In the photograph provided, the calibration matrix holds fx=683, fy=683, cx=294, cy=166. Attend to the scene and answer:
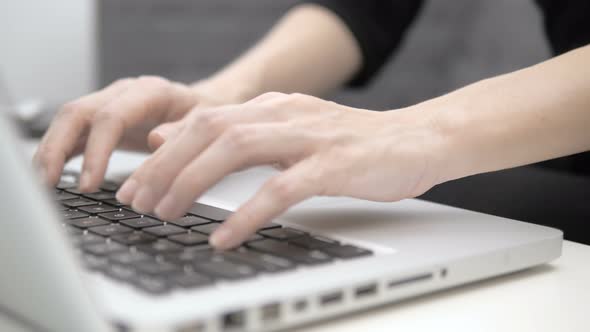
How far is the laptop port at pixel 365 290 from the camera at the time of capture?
1.09 feet

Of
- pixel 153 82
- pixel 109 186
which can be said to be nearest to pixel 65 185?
pixel 109 186

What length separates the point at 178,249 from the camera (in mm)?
361

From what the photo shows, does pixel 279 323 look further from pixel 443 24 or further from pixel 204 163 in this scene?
pixel 443 24

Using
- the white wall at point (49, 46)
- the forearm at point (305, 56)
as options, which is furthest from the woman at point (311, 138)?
the white wall at point (49, 46)

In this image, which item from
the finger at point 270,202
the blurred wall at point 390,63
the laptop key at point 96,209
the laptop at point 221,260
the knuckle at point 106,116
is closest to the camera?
the laptop at point 221,260

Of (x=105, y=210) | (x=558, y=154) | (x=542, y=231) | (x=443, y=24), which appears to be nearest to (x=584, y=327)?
(x=542, y=231)

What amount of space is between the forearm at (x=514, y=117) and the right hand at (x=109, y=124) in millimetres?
202

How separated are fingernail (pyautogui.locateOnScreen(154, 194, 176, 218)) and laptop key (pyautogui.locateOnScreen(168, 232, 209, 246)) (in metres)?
0.02

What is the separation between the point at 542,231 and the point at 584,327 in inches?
4.0

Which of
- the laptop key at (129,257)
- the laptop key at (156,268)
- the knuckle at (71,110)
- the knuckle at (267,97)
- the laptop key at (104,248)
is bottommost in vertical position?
the laptop key at (156,268)

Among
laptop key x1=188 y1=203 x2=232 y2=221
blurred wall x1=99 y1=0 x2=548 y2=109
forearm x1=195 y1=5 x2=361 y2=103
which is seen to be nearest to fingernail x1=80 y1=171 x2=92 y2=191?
laptop key x1=188 y1=203 x2=232 y2=221

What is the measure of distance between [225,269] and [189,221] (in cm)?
12

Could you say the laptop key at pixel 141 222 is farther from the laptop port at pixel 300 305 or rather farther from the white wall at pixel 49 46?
the white wall at pixel 49 46

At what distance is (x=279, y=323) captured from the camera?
0.30 meters
